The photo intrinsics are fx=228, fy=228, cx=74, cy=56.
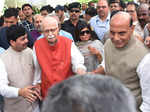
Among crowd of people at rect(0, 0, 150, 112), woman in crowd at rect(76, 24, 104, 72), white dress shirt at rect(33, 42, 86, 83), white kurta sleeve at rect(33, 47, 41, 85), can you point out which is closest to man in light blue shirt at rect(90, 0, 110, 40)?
crowd of people at rect(0, 0, 150, 112)

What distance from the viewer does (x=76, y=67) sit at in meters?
2.60

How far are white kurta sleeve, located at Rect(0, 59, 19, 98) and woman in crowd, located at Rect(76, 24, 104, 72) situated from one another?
1319mm

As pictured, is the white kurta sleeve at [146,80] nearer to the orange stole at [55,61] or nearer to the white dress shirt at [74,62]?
the white dress shirt at [74,62]

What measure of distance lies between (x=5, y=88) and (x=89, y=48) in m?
1.43

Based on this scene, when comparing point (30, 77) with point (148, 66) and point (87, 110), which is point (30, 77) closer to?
point (148, 66)

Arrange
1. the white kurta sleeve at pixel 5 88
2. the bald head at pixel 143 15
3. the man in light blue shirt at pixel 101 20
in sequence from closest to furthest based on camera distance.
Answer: the white kurta sleeve at pixel 5 88
the bald head at pixel 143 15
the man in light blue shirt at pixel 101 20

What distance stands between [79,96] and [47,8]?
17.5 feet

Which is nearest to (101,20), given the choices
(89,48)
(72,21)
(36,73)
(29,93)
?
(72,21)

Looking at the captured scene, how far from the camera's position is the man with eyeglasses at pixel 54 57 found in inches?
105

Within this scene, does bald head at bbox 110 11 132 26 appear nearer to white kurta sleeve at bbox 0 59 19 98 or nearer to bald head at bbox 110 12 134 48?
bald head at bbox 110 12 134 48

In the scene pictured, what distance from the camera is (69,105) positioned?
26.1 inches

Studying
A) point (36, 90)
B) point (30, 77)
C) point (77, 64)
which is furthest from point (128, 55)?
point (30, 77)

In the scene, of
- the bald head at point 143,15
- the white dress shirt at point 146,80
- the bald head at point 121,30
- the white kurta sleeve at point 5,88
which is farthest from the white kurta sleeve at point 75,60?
the bald head at point 143,15

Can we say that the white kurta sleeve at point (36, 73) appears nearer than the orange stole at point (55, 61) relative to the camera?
No
